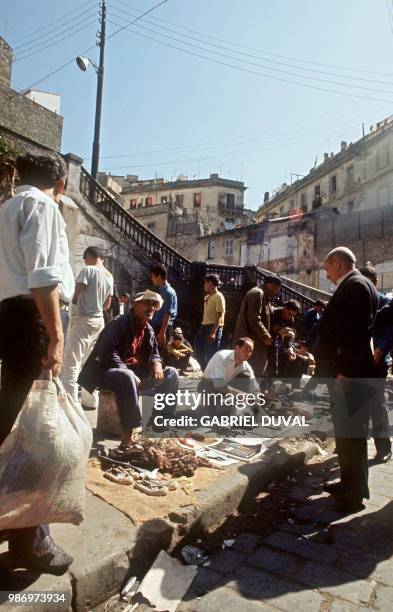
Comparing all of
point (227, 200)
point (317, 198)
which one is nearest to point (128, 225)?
point (317, 198)

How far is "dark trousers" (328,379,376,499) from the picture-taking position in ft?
10.8

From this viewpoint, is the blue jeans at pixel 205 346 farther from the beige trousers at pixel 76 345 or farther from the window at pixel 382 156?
the window at pixel 382 156

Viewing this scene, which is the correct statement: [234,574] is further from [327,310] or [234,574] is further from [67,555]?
[327,310]

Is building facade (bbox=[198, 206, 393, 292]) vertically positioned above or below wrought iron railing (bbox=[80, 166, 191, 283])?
above

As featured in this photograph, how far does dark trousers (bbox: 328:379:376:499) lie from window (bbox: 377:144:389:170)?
36779 mm

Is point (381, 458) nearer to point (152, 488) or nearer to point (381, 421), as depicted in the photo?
point (381, 421)

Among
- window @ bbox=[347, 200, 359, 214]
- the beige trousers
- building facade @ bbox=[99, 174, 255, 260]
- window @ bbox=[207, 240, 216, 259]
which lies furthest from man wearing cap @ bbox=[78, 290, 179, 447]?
building facade @ bbox=[99, 174, 255, 260]

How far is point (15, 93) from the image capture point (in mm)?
20375

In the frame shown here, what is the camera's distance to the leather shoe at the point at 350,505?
10.8 ft

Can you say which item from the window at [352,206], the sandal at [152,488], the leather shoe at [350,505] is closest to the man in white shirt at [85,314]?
the sandal at [152,488]

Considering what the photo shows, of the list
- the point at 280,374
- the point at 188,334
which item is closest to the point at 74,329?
the point at 280,374

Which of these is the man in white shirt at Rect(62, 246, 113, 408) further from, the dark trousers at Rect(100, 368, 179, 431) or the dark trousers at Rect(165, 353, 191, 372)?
the dark trousers at Rect(165, 353, 191, 372)

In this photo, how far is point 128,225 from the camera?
14086 millimetres

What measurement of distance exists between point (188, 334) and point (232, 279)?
10.4 ft
